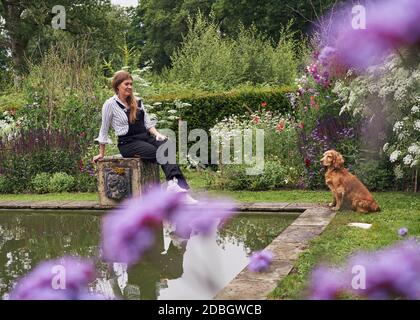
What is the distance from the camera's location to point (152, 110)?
10.2m

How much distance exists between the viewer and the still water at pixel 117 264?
3.30 meters

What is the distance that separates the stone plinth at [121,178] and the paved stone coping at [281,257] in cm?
199

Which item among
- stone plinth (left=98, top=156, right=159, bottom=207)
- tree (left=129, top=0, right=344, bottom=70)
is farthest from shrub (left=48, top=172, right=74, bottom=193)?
tree (left=129, top=0, right=344, bottom=70)

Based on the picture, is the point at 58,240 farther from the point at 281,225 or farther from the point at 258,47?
the point at 258,47

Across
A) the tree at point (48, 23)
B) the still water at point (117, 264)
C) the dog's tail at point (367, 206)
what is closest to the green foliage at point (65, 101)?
the still water at point (117, 264)

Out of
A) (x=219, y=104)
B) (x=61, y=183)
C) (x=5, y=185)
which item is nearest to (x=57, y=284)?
(x=61, y=183)

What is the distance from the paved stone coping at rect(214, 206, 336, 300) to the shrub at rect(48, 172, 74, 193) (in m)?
4.20

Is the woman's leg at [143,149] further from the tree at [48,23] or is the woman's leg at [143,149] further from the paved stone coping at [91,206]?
the tree at [48,23]

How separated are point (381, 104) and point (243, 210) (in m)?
1.85

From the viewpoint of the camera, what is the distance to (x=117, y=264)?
365 centimetres

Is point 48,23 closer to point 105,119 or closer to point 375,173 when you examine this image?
point 105,119

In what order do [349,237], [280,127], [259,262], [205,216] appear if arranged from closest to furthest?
[205,216], [259,262], [349,237], [280,127]

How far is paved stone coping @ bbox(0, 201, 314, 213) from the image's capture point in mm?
5870

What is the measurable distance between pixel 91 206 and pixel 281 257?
11.3ft
